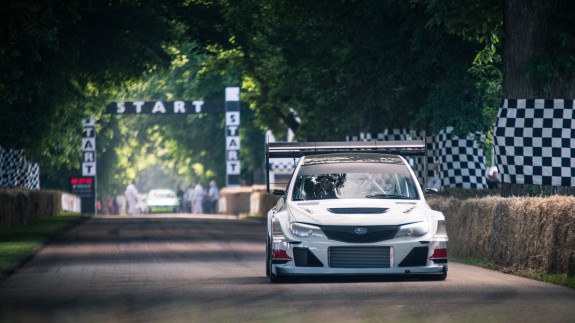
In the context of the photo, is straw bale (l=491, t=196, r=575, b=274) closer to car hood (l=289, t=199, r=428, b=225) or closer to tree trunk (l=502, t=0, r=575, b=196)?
car hood (l=289, t=199, r=428, b=225)

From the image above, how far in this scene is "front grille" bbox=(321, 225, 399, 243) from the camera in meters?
17.0

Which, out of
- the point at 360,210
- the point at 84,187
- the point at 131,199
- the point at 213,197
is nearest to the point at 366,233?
the point at 360,210

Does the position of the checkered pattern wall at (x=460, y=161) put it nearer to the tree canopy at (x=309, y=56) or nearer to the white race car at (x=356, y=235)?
the tree canopy at (x=309, y=56)

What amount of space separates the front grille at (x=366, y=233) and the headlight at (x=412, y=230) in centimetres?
7

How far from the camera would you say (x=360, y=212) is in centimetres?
1719

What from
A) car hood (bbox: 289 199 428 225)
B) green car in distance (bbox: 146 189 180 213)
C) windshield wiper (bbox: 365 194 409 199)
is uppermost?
windshield wiper (bbox: 365 194 409 199)

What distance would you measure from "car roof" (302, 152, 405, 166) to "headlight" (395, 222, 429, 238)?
2.16 metres

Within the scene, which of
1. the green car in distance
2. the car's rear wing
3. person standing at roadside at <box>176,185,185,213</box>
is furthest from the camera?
person standing at roadside at <box>176,185,185,213</box>

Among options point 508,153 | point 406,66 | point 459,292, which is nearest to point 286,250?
point 459,292

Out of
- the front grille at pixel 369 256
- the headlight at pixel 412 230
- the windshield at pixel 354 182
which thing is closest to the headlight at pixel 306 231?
the front grille at pixel 369 256

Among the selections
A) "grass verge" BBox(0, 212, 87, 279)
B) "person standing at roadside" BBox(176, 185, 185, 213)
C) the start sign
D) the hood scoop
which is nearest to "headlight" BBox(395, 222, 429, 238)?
the hood scoop

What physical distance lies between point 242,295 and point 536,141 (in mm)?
9953

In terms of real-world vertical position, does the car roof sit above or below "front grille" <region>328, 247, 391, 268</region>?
above

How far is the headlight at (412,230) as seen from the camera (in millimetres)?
16984
